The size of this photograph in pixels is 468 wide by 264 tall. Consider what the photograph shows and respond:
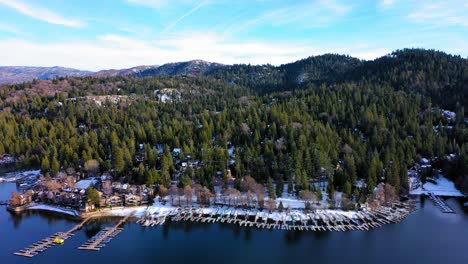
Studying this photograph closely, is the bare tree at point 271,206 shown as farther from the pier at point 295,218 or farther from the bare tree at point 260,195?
the bare tree at point 260,195

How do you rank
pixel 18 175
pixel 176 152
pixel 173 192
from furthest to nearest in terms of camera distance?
pixel 176 152, pixel 18 175, pixel 173 192

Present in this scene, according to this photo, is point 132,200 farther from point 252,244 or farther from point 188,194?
point 252,244

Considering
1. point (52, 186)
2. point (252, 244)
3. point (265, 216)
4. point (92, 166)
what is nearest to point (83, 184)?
point (92, 166)

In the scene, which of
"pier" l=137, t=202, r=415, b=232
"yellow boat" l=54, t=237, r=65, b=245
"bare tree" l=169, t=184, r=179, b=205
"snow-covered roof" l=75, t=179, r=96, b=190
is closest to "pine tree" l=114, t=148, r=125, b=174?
"snow-covered roof" l=75, t=179, r=96, b=190

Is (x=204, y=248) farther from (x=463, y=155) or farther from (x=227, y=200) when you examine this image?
(x=463, y=155)

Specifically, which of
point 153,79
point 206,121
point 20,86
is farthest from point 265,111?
point 20,86

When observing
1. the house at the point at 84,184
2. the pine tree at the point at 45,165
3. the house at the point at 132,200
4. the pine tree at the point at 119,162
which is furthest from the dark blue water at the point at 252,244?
the pine tree at the point at 45,165

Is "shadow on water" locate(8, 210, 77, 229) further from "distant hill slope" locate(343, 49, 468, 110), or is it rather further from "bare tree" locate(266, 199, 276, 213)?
"distant hill slope" locate(343, 49, 468, 110)
